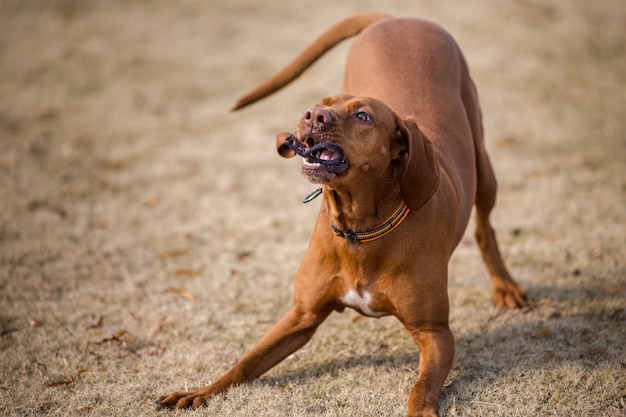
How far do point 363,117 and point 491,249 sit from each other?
2.10 metres

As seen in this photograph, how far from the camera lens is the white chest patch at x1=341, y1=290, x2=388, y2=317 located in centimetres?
362

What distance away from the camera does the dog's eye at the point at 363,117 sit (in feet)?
10.8

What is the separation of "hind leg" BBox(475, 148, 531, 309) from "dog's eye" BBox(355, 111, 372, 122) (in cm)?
172

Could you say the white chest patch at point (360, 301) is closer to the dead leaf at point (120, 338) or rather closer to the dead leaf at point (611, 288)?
the dead leaf at point (120, 338)

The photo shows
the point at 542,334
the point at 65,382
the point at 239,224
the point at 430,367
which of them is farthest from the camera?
the point at 239,224

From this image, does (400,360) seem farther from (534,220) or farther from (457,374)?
(534,220)

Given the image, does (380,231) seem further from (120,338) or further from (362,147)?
(120,338)

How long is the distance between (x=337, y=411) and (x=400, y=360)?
0.69m

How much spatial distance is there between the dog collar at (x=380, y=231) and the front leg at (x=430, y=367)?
0.57m

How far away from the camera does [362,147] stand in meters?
3.26

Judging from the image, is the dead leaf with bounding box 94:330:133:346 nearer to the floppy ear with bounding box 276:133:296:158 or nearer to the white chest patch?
the white chest patch

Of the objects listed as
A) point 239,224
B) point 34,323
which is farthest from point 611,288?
point 34,323

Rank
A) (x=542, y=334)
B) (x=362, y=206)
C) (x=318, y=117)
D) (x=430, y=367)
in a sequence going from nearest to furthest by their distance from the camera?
(x=318, y=117) < (x=362, y=206) < (x=430, y=367) < (x=542, y=334)

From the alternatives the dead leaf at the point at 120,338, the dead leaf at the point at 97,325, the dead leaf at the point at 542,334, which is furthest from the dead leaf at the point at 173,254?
the dead leaf at the point at 542,334
